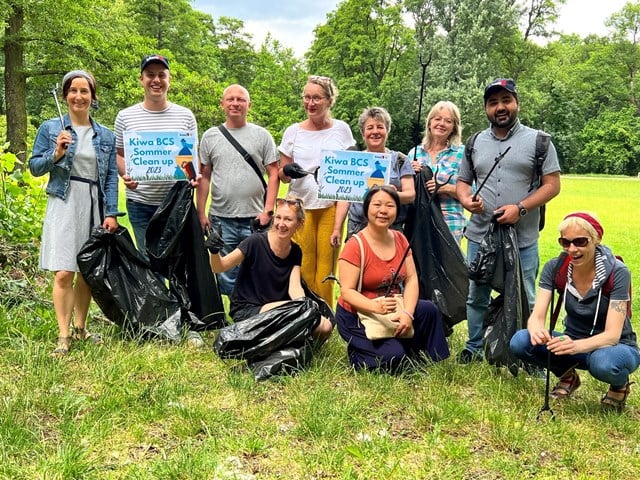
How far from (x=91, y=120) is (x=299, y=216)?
5.41ft

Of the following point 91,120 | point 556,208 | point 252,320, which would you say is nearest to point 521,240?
point 252,320

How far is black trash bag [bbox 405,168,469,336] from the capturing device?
434 centimetres

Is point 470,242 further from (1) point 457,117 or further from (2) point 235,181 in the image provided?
(2) point 235,181

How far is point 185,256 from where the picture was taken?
4.47 meters

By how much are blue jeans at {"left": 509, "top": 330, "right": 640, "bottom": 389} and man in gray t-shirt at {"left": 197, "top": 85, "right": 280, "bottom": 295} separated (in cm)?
218

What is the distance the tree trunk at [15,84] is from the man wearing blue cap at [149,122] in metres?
9.35

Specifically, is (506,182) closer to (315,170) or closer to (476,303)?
(476,303)

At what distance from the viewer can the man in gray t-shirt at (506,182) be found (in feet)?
12.4

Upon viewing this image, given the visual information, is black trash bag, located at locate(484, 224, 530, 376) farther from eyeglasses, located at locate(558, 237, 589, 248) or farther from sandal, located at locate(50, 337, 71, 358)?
sandal, located at locate(50, 337, 71, 358)

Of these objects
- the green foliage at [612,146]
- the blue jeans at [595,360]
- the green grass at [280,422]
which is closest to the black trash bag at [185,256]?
the green grass at [280,422]

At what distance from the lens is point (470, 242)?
416cm

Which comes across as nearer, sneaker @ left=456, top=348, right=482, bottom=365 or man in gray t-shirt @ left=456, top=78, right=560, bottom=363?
man in gray t-shirt @ left=456, top=78, right=560, bottom=363

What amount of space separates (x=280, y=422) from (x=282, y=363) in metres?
0.61

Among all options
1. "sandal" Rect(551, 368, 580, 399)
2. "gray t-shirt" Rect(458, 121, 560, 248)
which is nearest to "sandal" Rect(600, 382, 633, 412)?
"sandal" Rect(551, 368, 580, 399)
